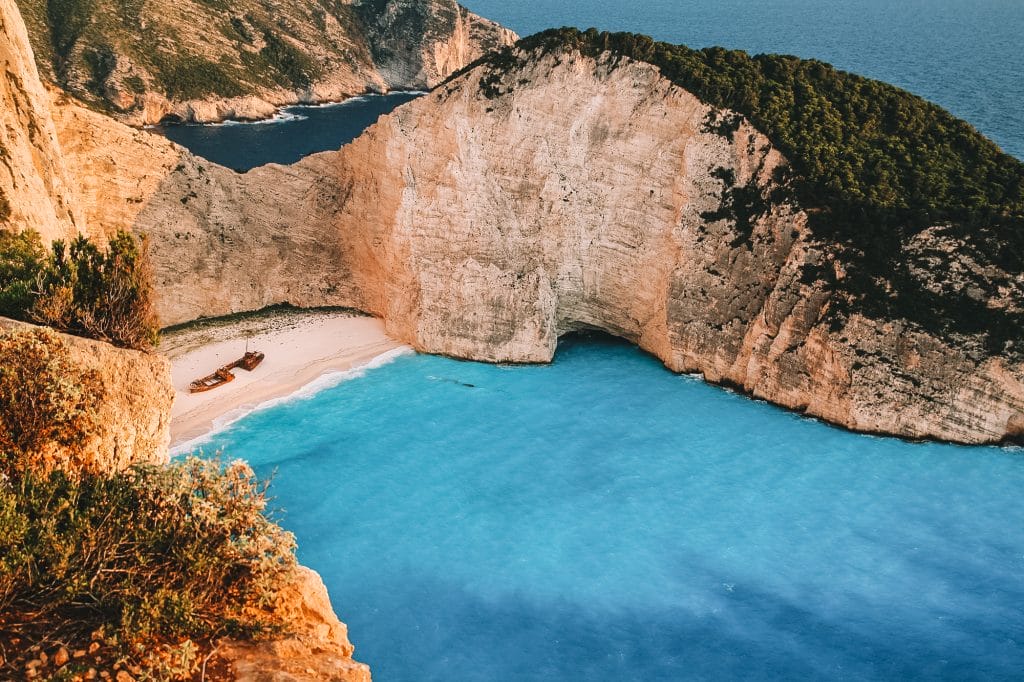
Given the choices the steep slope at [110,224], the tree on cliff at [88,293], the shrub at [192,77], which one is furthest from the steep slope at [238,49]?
the tree on cliff at [88,293]

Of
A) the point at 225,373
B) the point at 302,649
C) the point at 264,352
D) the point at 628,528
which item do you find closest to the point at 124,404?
the point at 302,649

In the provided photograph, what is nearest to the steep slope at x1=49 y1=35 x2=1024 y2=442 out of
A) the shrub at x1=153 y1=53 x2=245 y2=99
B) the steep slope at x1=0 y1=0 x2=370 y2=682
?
the steep slope at x1=0 y1=0 x2=370 y2=682

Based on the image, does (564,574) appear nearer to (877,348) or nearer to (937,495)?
(937,495)

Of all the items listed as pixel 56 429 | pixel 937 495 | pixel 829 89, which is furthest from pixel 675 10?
pixel 56 429

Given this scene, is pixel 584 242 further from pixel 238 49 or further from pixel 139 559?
pixel 238 49

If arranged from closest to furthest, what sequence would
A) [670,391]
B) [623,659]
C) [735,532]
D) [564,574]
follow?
[623,659] → [564,574] → [735,532] → [670,391]

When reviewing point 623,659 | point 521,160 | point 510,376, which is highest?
point 521,160
